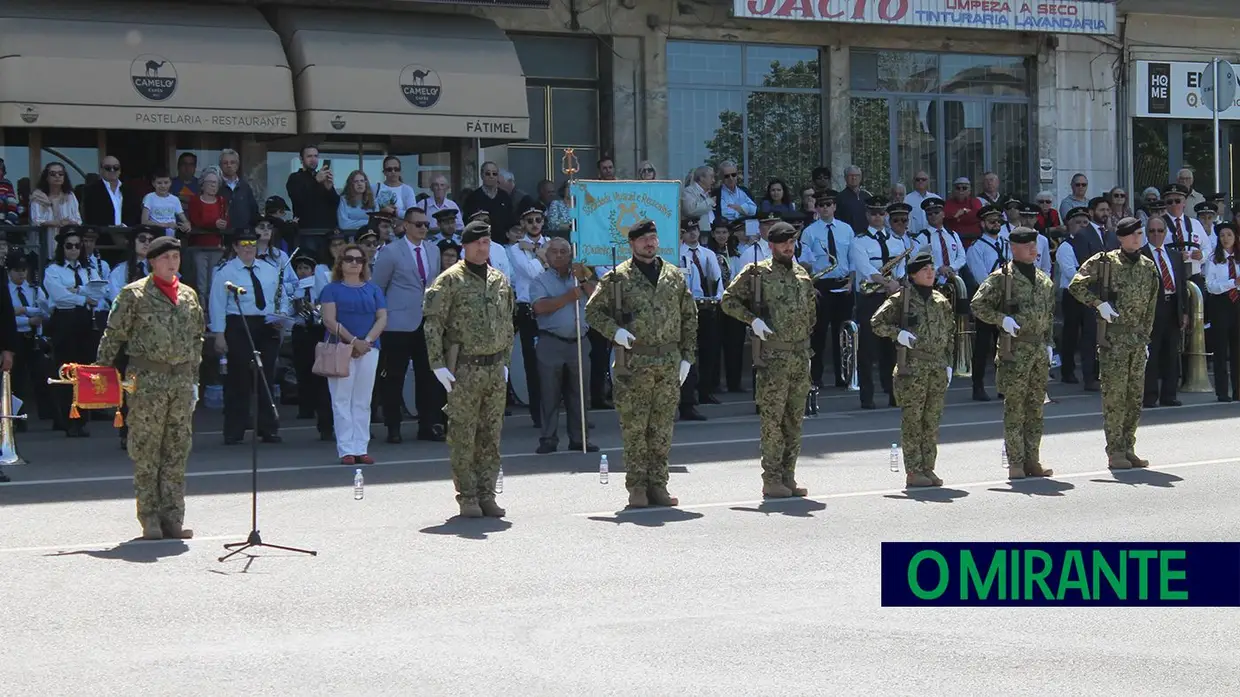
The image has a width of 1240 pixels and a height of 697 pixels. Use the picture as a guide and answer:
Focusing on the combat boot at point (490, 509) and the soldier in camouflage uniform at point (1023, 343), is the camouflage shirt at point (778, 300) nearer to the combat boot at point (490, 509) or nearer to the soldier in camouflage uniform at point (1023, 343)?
the soldier in camouflage uniform at point (1023, 343)

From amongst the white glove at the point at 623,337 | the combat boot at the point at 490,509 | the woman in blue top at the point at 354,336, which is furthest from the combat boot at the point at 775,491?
the woman in blue top at the point at 354,336

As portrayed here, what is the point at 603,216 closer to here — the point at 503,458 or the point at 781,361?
the point at 503,458

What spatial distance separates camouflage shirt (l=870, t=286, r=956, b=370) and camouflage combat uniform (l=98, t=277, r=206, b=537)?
5668 mm

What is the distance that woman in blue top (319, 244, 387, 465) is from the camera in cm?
1591

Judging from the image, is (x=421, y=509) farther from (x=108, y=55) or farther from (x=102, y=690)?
(x=108, y=55)

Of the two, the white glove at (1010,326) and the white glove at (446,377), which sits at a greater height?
the white glove at (1010,326)

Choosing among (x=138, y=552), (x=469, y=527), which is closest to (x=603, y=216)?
(x=469, y=527)

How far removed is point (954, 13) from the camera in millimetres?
27094

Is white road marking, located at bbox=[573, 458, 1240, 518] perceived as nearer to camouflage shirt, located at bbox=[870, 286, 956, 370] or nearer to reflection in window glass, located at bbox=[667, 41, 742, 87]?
camouflage shirt, located at bbox=[870, 286, 956, 370]

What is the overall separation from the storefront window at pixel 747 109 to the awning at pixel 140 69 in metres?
6.70

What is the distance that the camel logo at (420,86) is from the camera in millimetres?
22641

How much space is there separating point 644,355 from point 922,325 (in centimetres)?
263

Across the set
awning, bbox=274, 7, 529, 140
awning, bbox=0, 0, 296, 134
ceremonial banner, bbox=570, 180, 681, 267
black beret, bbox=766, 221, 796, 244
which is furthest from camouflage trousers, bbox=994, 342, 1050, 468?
awning, bbox=0, 0, 296, 134

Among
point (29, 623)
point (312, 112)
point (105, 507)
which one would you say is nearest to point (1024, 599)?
point (29, 623)
